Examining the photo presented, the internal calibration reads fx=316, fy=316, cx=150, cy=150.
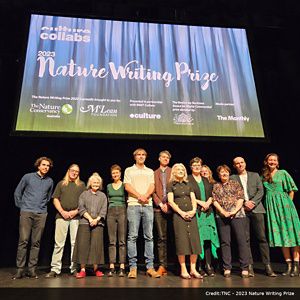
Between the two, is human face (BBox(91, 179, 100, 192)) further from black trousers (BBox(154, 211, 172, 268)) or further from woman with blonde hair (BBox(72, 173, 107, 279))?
black trousers (BBox(154, 211, 172, 268))

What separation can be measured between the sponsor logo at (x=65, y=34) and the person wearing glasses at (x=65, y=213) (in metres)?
1.75

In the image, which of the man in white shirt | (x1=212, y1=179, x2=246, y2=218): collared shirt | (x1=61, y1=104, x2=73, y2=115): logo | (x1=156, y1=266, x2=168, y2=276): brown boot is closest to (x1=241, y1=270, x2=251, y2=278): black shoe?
(x1=212, y1=179, x2=246, y2=218): collared shirt

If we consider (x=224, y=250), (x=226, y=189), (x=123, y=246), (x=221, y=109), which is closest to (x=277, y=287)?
(x=224, y=250)

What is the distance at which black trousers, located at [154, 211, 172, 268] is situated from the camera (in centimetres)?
312

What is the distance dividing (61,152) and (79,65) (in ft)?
3.67

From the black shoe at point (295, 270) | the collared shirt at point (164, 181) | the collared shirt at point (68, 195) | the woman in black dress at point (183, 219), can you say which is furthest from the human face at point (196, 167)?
the black shoe at point (295, 270)

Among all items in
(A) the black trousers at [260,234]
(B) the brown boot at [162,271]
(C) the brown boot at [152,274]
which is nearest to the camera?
(C) the brown boot at [152,274]

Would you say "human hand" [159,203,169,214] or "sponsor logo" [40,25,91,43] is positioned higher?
"sponsor logo" [40,25,91,43]

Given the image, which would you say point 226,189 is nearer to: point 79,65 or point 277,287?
point 277,287

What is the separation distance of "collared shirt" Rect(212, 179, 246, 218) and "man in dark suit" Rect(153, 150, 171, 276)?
503 mm

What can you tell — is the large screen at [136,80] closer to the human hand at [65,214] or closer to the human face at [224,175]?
the human face at [224,175]

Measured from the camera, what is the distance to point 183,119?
3.67 metres

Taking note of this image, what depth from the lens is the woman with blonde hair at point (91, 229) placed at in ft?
9.81

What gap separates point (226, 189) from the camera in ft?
10.4
